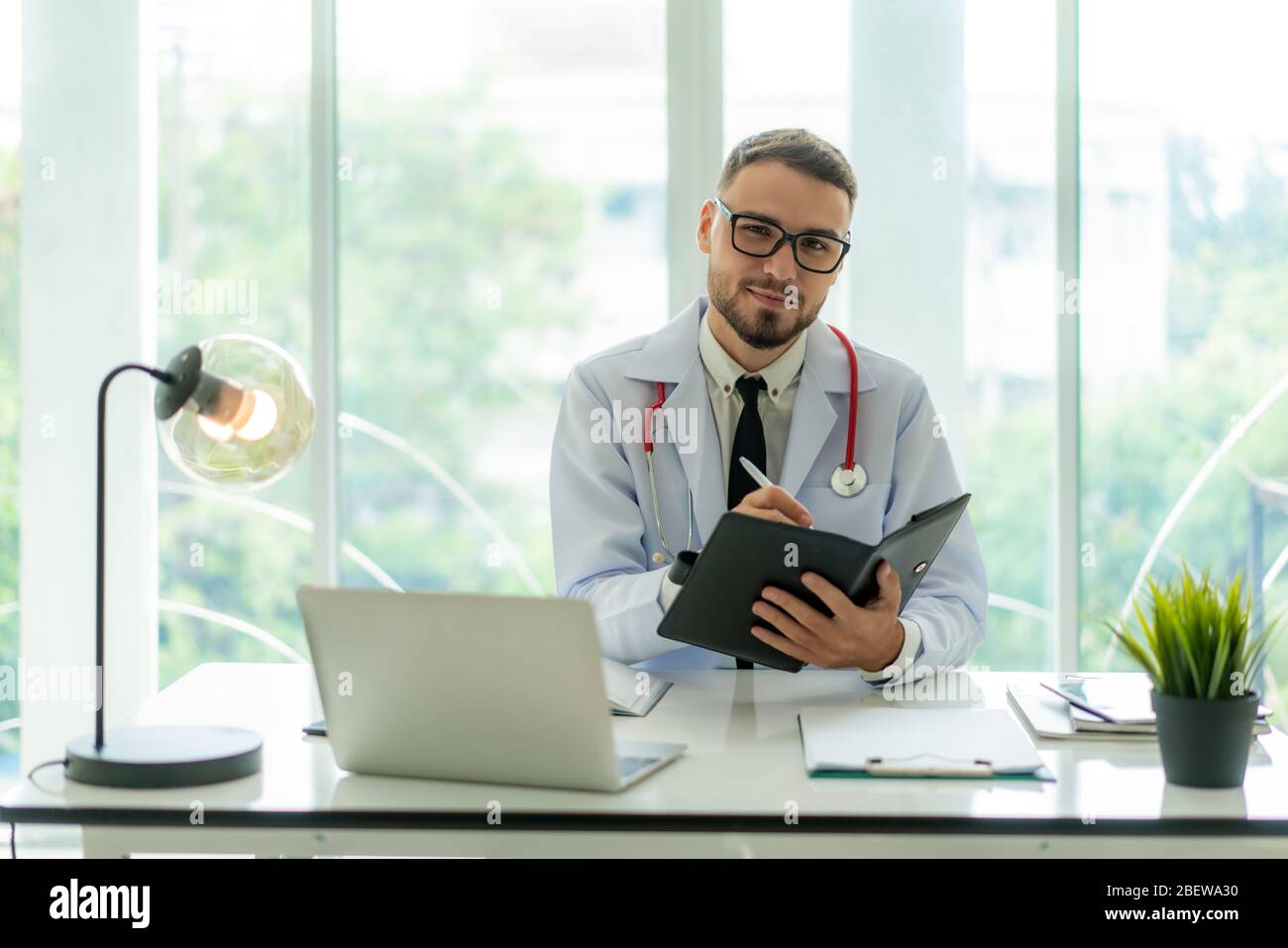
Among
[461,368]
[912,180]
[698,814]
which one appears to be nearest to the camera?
[698,814]

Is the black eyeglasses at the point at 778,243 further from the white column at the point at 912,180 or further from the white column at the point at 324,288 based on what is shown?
the white column at the point at 324,288

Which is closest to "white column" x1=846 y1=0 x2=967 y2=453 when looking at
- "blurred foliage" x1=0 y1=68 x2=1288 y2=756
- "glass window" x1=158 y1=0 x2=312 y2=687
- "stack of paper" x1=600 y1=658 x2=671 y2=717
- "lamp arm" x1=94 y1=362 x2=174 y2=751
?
"blurred foliage" x1=0 y1=68 x2=1288 y2=756

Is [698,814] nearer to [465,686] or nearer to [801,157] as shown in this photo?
[465,686]

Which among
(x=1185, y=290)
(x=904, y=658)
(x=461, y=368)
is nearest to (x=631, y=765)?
(x=904, y=658)

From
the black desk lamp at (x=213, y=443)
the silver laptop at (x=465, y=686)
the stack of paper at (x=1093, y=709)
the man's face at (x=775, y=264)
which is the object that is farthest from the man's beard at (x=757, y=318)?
the silver laptop at (x=465, y=686)

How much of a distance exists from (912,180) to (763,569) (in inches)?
80.1

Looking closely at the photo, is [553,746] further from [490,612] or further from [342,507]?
[342,507]

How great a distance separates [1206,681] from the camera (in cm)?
137

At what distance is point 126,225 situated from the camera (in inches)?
134

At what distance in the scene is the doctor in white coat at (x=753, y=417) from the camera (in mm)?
2188

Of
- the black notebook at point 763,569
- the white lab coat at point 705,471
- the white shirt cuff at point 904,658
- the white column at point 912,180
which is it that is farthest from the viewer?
the white column at point 912,180

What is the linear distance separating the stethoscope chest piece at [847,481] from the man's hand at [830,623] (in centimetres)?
50
